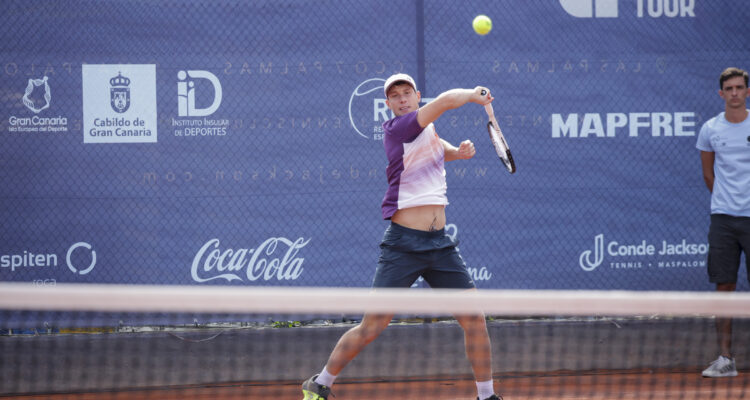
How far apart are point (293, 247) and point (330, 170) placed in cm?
57

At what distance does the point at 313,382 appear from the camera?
4199 mm

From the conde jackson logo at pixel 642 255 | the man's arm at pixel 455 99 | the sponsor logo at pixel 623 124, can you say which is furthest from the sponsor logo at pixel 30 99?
the conde jackson logo at pixel 642 255

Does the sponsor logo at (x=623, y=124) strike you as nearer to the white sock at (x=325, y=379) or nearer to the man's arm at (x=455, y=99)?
the man's arm at (x=455, y=99)

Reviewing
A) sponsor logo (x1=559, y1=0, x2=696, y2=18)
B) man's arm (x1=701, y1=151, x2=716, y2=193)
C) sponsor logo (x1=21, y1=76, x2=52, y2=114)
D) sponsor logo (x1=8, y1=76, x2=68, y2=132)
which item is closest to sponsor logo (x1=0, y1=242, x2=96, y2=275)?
sponsor logo (x1=8, y1=76, x2=68, y2=132)

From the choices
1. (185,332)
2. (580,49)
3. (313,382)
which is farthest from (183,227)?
(580,49)

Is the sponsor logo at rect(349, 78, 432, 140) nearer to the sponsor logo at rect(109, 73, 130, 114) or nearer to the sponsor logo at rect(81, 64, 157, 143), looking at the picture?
the sponsor logo at rect(81, 64, 157, 143)

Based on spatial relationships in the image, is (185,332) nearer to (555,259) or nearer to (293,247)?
(293,247)

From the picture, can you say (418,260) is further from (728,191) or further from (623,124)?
(623,124)

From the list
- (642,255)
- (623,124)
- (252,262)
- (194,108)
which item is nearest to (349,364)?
(252,262)

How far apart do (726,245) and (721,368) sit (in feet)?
2.42

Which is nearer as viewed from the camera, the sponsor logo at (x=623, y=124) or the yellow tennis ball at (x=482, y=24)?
the yellow tennis ball at (x=482, y=24)

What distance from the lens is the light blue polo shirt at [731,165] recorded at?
526cm

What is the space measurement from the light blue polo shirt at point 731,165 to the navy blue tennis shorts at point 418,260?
203cm

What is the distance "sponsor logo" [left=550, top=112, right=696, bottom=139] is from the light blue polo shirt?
2.66 ft
